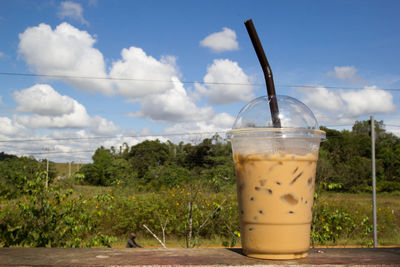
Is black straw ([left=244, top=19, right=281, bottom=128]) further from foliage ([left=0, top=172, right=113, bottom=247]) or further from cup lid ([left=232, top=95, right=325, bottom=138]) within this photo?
foliage ([left=0, top=172, right=113, bottom=247])

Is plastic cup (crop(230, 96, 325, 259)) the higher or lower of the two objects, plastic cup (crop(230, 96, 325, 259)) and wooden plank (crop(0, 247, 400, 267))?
the higher

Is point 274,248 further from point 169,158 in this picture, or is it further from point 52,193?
point 169,158

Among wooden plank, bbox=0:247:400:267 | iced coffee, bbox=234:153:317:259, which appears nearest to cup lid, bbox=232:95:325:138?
iced coffee, bbox=234:153:317:259

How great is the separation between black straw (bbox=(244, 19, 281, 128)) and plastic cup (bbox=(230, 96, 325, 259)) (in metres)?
0.04

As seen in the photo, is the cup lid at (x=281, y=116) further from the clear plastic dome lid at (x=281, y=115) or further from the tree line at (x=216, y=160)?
the tree line at (x=216, y=160)

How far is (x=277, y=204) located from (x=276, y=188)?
5 cm

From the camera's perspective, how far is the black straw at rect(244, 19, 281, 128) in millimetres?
1107

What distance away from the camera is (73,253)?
3.56 feet

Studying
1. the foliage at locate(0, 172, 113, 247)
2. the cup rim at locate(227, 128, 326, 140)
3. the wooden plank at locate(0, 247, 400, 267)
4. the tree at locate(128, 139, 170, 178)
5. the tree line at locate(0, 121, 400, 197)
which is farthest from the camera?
the tree at locate(128, 139, 170, 178)

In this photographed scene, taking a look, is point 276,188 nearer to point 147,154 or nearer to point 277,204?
point 277,204

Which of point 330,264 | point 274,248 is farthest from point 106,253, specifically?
point 330,264

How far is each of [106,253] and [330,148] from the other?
112 ft

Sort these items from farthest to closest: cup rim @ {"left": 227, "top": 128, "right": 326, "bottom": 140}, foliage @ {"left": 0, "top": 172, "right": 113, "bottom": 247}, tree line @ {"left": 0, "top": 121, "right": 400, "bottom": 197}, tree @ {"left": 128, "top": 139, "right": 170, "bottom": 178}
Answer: tree @ {"left": 128, "top": 139, "right": 170, "bottom": 178}
tree line @ {"left": 0, "top": 121, "right": 400, "bottom": 197}
foliage @ {"left": 0, "top": 172, "right": 113, "bottom": 247}
cup rim @ {"left": 227, "top": 128, "right": 326, "bottom": 140}

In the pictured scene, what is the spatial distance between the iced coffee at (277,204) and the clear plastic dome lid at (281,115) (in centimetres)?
12
